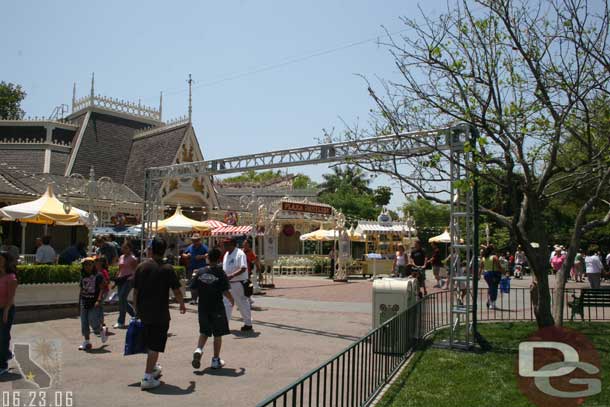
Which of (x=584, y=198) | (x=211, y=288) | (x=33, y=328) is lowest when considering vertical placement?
(x=33, y=328)

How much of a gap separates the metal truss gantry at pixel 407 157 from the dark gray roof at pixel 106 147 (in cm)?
1184

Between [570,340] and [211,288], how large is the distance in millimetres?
6404

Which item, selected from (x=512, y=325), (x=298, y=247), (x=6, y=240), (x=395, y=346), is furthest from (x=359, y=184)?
(x=395, y=346)

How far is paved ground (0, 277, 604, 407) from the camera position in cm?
644

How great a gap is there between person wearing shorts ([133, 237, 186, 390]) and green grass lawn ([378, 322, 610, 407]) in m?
2.73

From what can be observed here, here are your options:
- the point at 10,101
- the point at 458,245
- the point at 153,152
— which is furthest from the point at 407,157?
the point at 10,101

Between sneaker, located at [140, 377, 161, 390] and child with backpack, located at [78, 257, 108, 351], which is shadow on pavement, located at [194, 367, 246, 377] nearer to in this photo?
sneaker, located at [140, 377, 161, 390]

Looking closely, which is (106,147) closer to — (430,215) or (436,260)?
(436,260)

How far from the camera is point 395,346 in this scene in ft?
25.2

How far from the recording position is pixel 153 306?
6.77 meters

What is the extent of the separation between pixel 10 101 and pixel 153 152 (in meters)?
21.7

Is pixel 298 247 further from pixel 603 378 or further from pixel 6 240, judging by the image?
pixel 603 378

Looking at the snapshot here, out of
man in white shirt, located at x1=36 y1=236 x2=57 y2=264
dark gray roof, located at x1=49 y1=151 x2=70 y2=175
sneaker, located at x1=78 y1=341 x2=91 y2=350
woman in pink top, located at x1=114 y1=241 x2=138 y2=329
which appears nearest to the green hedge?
man in white shirt, located at x1=36 y1=236 x2=57 y2=264

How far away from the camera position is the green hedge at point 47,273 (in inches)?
483
